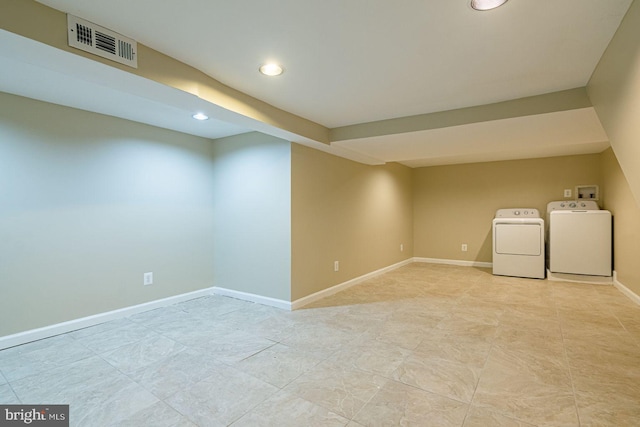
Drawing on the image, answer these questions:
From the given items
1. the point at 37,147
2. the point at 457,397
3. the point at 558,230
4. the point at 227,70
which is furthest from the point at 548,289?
the point at 37,147

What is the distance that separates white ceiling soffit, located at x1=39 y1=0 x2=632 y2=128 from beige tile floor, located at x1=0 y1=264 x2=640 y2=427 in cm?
204

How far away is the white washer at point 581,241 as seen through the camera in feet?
14.1

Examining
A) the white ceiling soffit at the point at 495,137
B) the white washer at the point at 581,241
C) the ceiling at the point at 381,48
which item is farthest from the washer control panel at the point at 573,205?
the ceiling at the point at 381,48

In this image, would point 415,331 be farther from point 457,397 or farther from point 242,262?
point 242,262

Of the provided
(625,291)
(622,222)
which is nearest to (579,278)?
(625,291)

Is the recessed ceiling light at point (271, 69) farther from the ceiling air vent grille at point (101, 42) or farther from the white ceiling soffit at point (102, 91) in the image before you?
the ceiling air vent grille at point (101, 42)

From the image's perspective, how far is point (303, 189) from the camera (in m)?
3.56

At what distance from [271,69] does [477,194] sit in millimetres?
5184

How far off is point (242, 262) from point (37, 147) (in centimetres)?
222

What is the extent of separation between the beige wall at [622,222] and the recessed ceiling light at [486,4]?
327cm

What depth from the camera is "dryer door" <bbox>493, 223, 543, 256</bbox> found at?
4777 millimetres
